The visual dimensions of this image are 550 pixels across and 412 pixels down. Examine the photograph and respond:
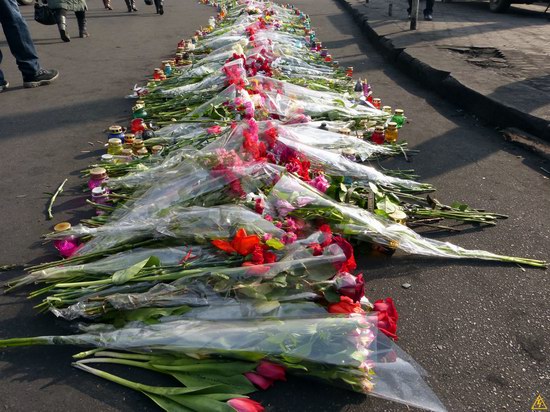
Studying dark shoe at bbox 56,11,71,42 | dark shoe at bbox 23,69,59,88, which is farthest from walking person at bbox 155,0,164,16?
dark shoe at bbox 23,69,59,88

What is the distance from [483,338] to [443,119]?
130 inches

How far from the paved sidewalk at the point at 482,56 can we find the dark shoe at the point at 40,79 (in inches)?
191

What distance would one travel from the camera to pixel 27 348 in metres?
1.98

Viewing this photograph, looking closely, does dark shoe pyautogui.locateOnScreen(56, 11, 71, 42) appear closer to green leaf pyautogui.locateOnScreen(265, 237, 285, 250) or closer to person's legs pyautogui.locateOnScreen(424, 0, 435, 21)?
person's legs pyautogui.locateOnScreen(424, 0, 435, 21)

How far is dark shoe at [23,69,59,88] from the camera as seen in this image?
19.0ft

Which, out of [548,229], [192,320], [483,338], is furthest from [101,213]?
[548,229]

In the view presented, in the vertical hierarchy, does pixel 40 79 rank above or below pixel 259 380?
above

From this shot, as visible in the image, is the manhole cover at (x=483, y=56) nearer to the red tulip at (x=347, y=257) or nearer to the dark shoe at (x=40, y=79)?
the red tulip at (x=347, y=257)

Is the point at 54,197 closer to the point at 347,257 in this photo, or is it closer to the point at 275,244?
the point at 275,244

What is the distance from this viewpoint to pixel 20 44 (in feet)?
17.8

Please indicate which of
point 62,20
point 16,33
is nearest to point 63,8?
point 62,20

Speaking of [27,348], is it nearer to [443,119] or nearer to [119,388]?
[119,388]

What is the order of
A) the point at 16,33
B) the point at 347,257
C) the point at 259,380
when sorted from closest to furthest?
the point at 259,380
the point at 347,257
the point at 16,33

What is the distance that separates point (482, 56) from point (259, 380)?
6582mm
